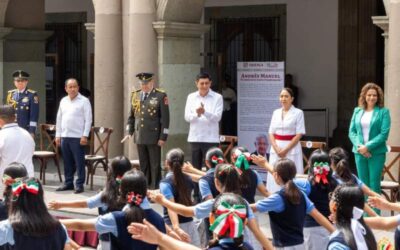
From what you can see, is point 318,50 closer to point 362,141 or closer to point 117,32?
point 117,32

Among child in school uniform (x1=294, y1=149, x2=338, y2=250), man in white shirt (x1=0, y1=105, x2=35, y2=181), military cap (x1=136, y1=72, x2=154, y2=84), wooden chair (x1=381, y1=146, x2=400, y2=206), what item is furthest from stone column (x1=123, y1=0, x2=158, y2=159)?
child in school uniform (x1=294, y1=149, x2=338, y2=250)

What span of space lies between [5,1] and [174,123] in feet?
14.0

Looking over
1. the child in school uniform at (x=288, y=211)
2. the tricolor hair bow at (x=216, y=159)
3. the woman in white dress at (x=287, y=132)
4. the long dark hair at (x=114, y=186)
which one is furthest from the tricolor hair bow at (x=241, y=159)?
the woman in white dress at (x=287, y=132)

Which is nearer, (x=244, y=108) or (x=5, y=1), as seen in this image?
(x=244, y=108)

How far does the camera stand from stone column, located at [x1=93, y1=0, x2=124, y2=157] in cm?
1472

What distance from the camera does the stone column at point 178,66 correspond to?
14453 mm

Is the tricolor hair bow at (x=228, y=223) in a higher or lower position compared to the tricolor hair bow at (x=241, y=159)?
lower

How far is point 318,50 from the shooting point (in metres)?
19.2

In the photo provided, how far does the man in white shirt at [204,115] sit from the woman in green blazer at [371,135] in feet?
A: 6.99

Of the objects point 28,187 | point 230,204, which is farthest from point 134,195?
point 230,204

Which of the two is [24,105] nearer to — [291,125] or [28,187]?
[291,125]

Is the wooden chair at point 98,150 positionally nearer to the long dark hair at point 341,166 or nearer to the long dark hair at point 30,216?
the long dark hair at point 341,166

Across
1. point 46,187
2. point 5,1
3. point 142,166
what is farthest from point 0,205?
point 5,1

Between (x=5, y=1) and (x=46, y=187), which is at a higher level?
(x=5, y=1)
